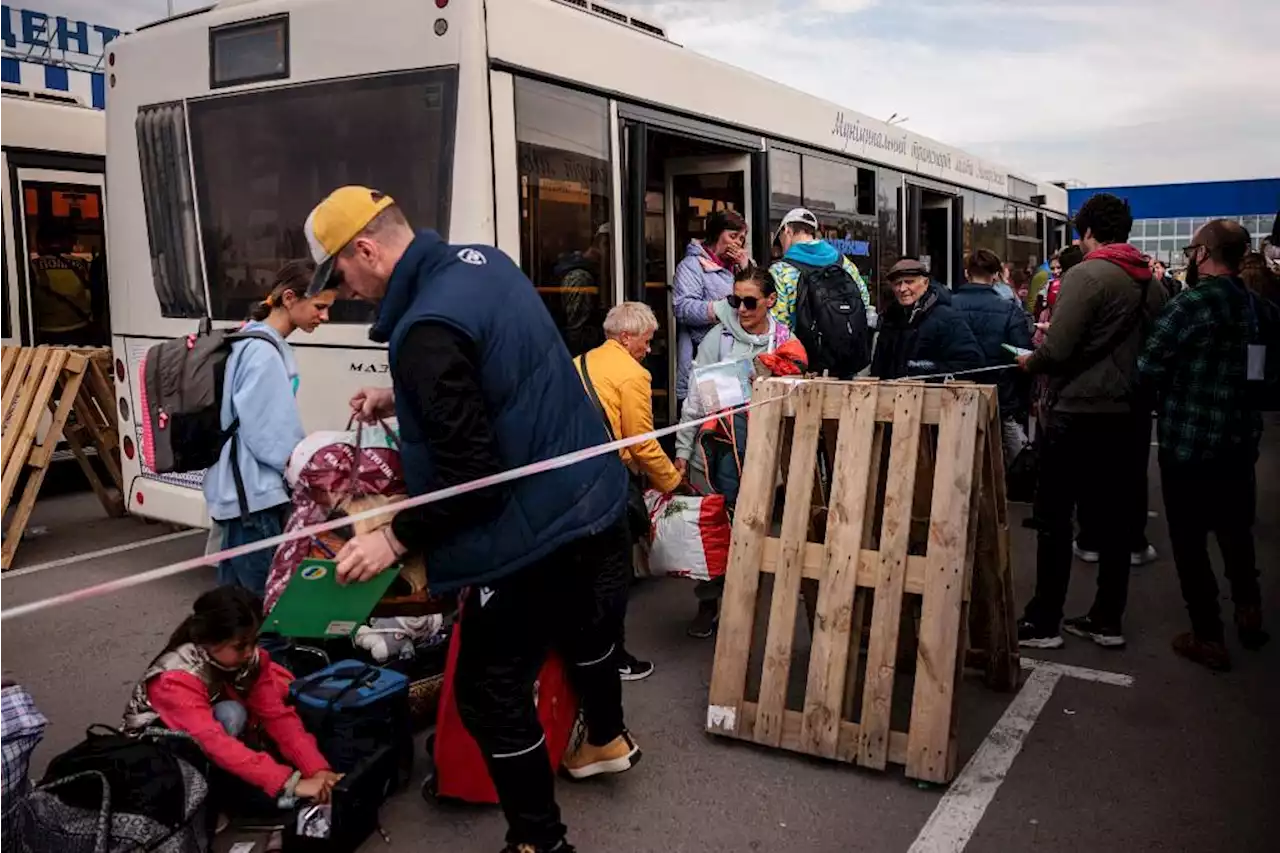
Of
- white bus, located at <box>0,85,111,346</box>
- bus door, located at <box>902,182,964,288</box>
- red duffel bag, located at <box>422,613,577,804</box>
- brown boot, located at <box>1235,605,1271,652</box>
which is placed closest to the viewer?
red duffel bag, located at <box>422,613,577,804</box>

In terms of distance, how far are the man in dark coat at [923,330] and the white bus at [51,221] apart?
6377 millimetres

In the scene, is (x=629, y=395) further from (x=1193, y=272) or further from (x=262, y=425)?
(x=1193, y=272)

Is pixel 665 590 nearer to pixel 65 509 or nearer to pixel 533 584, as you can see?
pixel 533 584

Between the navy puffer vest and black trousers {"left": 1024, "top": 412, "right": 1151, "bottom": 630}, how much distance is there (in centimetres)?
286

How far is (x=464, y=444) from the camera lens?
2.62 m

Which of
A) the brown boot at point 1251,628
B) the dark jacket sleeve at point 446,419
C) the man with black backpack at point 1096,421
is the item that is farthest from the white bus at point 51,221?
the brown boot at point 1251,628

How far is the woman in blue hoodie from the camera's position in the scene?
4098 mm

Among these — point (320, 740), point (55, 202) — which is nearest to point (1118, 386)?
point (320, 740)

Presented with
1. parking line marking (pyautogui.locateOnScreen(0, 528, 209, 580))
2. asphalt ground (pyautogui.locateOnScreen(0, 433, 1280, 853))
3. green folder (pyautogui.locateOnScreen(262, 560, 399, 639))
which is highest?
green folder (pyautogui.locateOnScreen(262, 560, 399, 639))

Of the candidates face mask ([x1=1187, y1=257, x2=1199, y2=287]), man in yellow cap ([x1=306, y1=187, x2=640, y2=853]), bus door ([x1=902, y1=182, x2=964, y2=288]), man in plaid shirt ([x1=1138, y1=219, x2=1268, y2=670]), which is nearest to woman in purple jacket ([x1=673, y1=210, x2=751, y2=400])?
face mask ([x1=1187, y1=257, x2=1199, y2=287])

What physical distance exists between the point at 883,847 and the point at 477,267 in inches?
84.2

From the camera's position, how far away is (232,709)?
133 inches

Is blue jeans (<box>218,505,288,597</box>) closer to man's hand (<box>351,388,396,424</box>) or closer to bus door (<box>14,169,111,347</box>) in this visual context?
man's hand (<box>351,388,396,424</box>)

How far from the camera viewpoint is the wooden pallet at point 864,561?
146 inches
